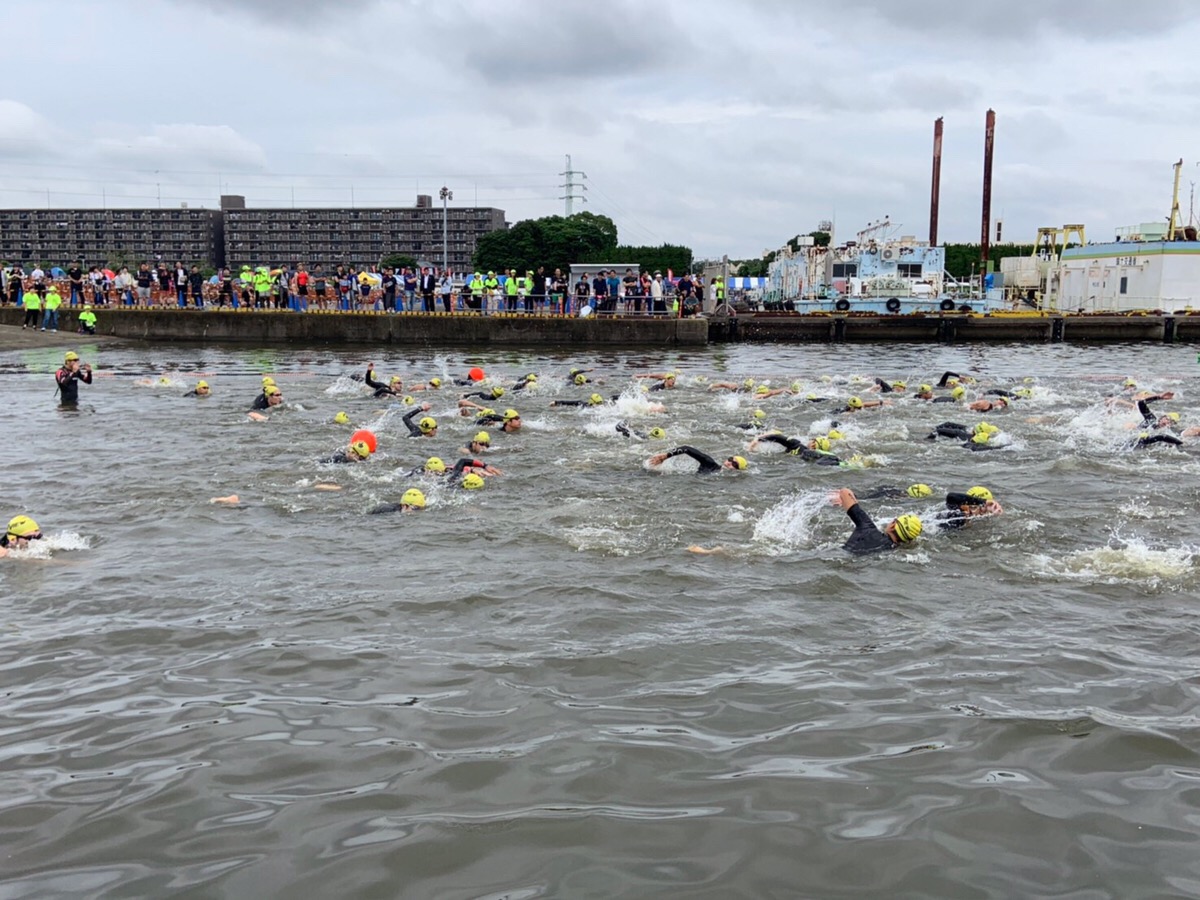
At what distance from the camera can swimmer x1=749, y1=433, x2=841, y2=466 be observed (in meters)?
12.9

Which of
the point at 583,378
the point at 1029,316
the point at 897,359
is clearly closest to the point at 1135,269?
the point at 1029,316

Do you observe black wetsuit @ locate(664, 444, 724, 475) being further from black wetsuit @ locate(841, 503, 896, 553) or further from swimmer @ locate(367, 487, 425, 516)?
swimmer @ locate(367, 487, 425, 516)

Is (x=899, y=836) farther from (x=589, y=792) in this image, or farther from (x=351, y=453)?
(x=351, y=453)

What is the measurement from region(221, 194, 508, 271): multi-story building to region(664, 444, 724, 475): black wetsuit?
13486cm

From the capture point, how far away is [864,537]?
888 cm

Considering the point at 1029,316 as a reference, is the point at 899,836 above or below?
below

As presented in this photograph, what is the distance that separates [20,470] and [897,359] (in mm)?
25080

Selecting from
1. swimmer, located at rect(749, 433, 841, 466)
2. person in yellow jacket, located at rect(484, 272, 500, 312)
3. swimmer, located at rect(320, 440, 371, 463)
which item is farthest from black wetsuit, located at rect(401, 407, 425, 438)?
person in yellow jacket, located at rect(484, 272, 500, 312)

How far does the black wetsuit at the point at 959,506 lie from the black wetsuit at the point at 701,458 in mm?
3267

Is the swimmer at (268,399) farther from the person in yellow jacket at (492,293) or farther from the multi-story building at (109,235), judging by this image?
the multi-story building at (109,235)

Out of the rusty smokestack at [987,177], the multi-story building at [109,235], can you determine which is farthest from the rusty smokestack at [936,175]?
the multi-story building at [109,235]

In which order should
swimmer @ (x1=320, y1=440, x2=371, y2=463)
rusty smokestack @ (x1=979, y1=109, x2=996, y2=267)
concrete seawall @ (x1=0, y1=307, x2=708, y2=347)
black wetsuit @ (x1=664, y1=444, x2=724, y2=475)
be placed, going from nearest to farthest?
1. black wetsuit @ (x1=664, y1=444, x2=724, y2=475)
2. swimmer @ (x1=320, y1=440, x2=371, y2=463)
3. concrete seawall @ (x1=0, y1=307, x2=708, y2=347)
4. rusty smokestack @ (x1=979, y1=109, x2=996, y2=267)

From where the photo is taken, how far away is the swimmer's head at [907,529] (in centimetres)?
889

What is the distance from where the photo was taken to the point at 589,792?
4.70 meters
